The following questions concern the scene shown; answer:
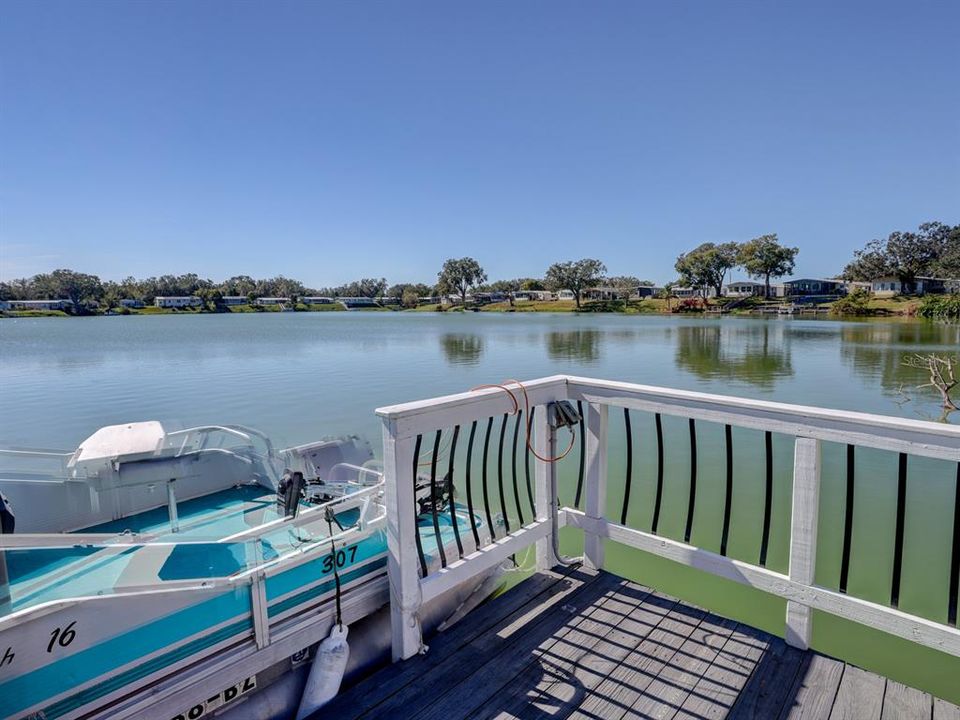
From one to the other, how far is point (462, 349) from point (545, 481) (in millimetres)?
23375

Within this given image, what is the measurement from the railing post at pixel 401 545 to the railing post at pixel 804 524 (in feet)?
4.79

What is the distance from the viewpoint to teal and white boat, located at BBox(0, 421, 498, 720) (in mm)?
1396

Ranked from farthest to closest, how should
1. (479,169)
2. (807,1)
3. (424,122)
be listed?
(479,169) < (424,122) < (807,1)

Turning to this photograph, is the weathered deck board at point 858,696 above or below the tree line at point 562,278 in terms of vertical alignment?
below

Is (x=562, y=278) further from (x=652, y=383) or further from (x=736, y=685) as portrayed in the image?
(x=736, y=685)

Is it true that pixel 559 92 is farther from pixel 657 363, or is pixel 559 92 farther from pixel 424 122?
pixel 657 363

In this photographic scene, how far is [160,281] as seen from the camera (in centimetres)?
9069

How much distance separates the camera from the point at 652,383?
15500mm

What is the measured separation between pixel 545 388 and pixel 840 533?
16.8 ft

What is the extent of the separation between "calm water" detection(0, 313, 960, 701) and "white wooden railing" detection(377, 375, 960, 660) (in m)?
1.96

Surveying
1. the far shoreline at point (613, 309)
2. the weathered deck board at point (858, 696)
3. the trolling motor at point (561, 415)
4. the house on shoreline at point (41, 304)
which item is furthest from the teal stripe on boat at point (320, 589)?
the house on shoreline at point (41, 304)

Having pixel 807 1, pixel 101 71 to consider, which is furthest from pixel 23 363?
pixel 807 1

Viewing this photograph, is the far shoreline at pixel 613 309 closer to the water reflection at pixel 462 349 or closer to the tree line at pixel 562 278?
the tree line at pixel 562 278

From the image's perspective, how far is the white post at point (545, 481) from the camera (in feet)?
8.35
